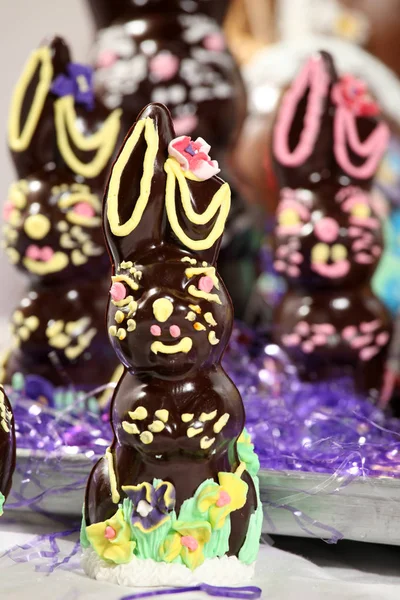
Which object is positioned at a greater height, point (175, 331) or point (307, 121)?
point (307, 121)

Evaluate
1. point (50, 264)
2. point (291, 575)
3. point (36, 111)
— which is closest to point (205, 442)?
point (291, 575)

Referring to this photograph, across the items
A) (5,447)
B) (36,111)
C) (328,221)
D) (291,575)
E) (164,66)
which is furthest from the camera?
(164,66)

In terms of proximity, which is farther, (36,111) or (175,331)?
(36,111)

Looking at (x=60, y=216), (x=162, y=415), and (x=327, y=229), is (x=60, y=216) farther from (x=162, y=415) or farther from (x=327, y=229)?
(x=162, y=415)

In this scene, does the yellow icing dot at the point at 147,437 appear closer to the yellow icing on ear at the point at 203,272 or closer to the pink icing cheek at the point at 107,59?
the yellow icing on ear at the point at 203,272


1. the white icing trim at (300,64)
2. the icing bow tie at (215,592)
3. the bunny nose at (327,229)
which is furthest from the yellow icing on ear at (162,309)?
the white icing trim at (300,64)

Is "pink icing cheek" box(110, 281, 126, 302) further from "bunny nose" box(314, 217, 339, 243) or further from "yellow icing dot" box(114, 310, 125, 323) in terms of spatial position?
"bunny nose" box(314, 217, 339, 243)
